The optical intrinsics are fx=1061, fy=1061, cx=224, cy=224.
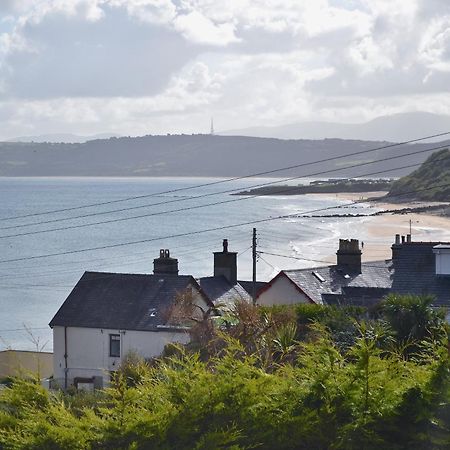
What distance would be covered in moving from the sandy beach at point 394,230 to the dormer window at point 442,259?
42871 mm

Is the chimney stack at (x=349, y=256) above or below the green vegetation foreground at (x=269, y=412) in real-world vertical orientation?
below

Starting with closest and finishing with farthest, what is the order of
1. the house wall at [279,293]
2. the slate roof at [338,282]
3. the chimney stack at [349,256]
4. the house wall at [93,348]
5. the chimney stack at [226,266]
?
the house wall at [93,348] → the slate roof at [338,282] → the house wall at [279,293] → the chimney stack at [349,256] → the chimney stack at [226,266]

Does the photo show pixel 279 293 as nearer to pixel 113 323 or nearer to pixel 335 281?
pixel 335 281

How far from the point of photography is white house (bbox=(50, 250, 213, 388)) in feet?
102

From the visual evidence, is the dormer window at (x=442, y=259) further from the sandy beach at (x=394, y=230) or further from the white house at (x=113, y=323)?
the sandy beach at (x=394, y=230)

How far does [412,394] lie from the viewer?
1029 cm

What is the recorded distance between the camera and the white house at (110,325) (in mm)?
31000

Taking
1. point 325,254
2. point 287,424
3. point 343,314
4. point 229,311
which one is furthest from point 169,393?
point 325,254

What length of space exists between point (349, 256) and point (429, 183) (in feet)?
379

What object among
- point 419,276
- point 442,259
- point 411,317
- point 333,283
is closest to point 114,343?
point 333,283

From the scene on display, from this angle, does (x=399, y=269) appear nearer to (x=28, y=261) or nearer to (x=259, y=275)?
(x=259, y=275)

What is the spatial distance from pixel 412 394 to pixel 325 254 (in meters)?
73.7

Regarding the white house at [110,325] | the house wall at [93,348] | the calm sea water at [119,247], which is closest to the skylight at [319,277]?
the white house at [110,325]

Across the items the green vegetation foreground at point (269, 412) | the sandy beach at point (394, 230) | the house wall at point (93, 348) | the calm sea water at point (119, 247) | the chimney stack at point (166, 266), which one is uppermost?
the green vegetation foreground at point (269, 412)
